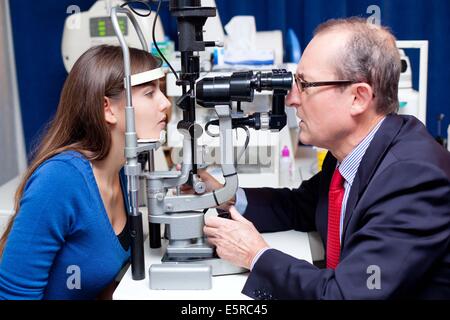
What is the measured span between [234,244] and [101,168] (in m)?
0.43

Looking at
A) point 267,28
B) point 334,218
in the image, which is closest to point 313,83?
point 334,218

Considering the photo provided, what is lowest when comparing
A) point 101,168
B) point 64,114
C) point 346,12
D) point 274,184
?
point 274,184

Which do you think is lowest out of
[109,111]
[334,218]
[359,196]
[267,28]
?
[334,218]

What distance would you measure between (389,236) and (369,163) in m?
0.20

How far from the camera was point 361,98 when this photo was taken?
1258 millimetres

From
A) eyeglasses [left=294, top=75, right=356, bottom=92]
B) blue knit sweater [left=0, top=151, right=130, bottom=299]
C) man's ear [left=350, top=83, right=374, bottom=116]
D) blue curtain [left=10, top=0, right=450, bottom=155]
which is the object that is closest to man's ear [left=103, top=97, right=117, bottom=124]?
blue knit sweater [left=0, top=151, right=130, bottom=299]

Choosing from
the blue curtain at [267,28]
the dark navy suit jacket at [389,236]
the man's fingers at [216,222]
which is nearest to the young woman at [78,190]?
the man's fingers at [216,222]

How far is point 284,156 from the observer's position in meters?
2.17

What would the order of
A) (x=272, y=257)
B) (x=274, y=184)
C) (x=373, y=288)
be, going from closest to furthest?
(x=373, y=288) < (x=272, y=257) < (x=274, y=184)

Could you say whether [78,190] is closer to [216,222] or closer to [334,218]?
[216,222]

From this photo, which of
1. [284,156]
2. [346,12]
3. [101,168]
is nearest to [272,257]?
[101,168]

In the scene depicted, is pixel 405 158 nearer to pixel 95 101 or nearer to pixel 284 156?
pixel 95 101

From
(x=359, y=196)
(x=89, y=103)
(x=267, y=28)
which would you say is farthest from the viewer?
(x=267, y=28)

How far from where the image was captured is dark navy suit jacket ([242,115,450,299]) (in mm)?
1040
